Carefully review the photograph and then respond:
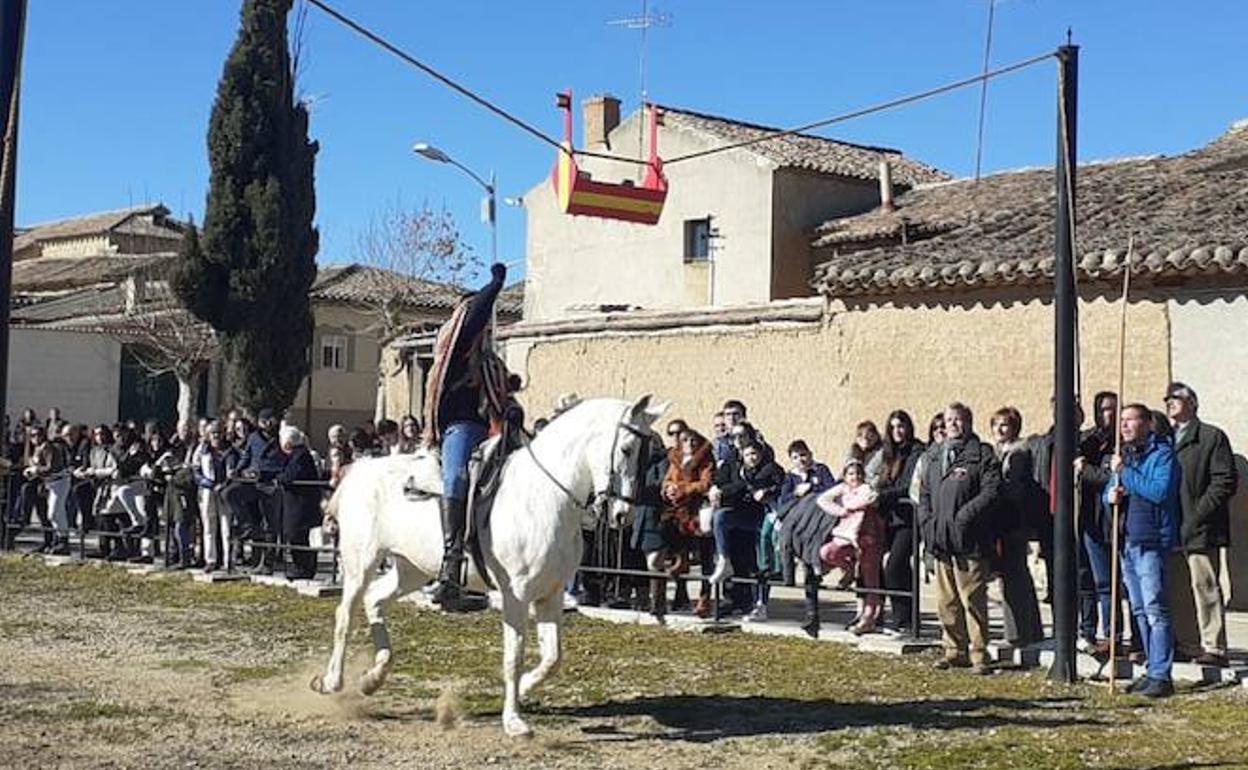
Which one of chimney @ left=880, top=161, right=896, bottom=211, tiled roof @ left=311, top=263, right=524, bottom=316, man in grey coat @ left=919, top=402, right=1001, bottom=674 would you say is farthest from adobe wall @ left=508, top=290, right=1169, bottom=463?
tiled roof @ left=311, top=263, right=524, bottom=316

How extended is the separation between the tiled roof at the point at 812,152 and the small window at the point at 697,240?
5.96 feet

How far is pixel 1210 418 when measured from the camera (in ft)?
47.1

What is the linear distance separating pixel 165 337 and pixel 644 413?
3419cm

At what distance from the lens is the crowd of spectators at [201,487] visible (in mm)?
17016

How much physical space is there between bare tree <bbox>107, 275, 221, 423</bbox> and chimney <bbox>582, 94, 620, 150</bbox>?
37.7 feet

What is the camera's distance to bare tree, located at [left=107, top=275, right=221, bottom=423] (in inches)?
1581

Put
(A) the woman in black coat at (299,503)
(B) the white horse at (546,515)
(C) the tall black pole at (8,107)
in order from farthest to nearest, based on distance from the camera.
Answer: (A) the woman in black coat at (299,503)
(B) the white horse at (546,515)
(C) the tall black pole at (8,107)

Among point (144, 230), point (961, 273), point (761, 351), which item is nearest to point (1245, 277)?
point (961, 273)

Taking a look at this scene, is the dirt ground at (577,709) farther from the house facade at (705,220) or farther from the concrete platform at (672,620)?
the house facade at (705,220)

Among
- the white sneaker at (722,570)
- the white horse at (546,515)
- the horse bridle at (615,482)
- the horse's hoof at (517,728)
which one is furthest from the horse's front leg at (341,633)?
the white sneaker at (722,570)

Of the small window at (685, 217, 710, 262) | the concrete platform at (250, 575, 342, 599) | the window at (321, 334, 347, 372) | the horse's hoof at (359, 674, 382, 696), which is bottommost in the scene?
the horse's hoof at (359, 674, 382, 696)

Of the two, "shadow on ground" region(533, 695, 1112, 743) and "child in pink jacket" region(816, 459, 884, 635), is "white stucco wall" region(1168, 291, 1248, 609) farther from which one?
"shadow on ground" region(533, 695, 1112, 743)

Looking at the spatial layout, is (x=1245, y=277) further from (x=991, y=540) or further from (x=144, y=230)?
(x=144, y=230)

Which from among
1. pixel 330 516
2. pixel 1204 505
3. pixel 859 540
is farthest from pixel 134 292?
pixel 1204 505
